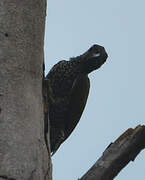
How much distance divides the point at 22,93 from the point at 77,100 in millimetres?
2412

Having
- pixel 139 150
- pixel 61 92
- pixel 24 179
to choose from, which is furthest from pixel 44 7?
pixel 61 92

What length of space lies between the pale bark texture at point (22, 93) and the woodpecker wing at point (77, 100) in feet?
6.41

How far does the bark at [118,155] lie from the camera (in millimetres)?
→ 2316

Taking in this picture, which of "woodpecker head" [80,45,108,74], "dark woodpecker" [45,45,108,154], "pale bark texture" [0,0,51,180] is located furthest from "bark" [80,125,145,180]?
"woodpecker head" [80,45,108,74]

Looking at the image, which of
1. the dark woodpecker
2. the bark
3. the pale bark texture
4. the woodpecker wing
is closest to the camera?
the pale bark texture

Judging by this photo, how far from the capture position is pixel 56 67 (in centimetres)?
478

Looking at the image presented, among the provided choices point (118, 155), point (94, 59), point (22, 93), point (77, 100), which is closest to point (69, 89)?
point (77, 100)

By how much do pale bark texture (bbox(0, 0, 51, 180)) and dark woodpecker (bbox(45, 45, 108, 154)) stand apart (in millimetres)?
1929

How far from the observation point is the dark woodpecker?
176 inches

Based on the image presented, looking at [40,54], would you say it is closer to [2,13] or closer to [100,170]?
[2,13]

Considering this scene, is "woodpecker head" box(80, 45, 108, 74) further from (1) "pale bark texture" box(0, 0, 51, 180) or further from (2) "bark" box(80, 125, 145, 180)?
(2) "bark" box(80, 125, 145, 180)

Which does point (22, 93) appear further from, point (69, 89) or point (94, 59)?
point (94, 59)

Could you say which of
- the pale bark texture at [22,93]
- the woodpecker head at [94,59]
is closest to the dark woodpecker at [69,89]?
the woodpecker head at [94,59]

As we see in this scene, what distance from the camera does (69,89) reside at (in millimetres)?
4621
